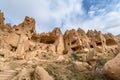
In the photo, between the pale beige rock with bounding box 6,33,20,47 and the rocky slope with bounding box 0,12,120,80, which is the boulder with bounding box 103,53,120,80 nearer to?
the rocky slope with bounding box 0,12,120,80

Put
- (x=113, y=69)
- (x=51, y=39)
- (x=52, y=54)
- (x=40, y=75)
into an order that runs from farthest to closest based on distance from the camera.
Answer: (x=51, y=39) < (x=52, y=54) < (x=40, y=75) < (x=113, y=69)

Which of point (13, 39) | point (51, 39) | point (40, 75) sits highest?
point (51, 39)

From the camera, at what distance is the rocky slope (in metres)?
7.14

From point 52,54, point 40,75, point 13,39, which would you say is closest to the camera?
point 40,75

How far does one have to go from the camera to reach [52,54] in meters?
23.9

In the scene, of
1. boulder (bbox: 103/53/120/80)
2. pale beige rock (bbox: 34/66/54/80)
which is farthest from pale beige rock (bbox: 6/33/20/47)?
boulder (bbox: 103/53/120/80)

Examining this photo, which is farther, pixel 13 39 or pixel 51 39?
pixel 51 39

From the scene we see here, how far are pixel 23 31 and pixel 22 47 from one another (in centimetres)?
296

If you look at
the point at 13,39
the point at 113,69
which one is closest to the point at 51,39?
the point at 13,39

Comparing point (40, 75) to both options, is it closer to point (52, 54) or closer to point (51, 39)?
point (52, 54)

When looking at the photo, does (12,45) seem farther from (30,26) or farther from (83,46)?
(83,46)

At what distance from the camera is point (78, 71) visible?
7766mm

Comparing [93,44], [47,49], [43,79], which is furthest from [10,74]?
[93,44]

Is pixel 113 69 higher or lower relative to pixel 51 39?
lower
